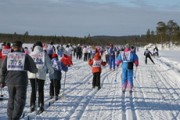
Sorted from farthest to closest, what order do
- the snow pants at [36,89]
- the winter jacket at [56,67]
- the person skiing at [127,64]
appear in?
the person skiing at [127,64] → the winter jacket at [56,67] → the snow pants at [36,89]

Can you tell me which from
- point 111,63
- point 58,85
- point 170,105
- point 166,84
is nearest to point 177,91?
point 166,84

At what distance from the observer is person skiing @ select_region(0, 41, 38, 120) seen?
9562 millimetres

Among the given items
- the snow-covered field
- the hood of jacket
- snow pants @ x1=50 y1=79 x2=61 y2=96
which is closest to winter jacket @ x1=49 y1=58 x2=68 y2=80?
snow pants @ x1=50 y1=79 x2=61 y2=96

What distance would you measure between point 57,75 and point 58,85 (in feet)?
1.19

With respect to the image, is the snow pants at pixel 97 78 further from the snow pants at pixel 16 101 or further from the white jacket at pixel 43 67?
the snow pants at pixel 16 101

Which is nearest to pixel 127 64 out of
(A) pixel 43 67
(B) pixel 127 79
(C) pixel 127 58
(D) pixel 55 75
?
(C) pixel 127 58

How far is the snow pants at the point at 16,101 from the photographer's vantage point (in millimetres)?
9539

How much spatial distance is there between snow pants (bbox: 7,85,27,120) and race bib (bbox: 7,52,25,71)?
409 mm

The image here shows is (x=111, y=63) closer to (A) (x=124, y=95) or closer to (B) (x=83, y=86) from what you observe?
(B) (x=83, y=86)

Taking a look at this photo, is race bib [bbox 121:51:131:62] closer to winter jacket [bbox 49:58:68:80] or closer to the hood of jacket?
winter jacket [bbox 49:58:68:80]

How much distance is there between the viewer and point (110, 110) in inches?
497

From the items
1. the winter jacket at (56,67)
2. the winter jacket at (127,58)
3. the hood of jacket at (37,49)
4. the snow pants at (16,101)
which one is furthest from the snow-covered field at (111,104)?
the hood of jacket at (37,49)

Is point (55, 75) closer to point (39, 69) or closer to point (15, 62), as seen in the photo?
point (39, 69)

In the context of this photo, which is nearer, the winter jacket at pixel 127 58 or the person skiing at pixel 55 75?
the person skiing at pixel 55 75
